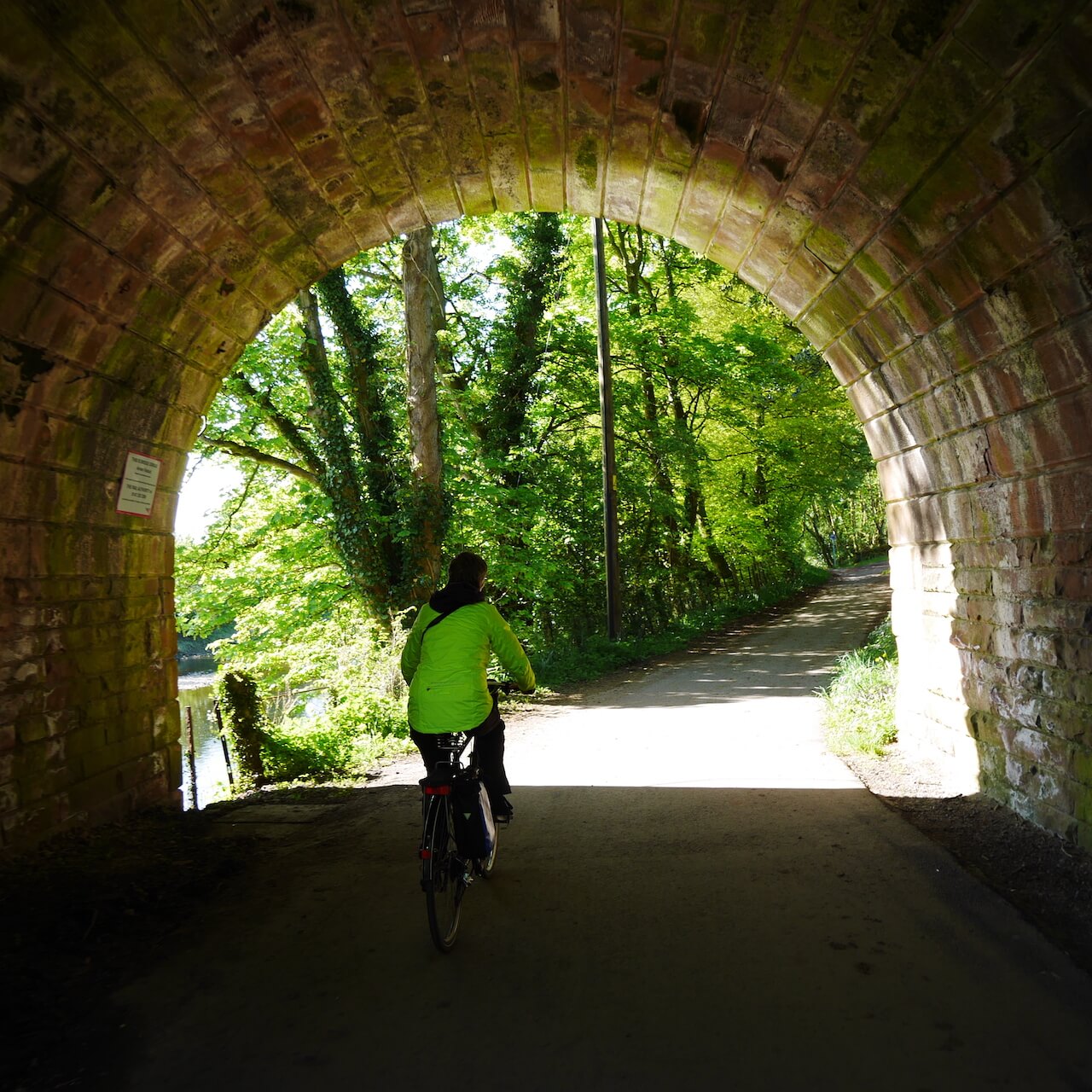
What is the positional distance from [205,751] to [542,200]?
1977 cm

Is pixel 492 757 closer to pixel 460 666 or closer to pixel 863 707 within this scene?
pixel 460 666

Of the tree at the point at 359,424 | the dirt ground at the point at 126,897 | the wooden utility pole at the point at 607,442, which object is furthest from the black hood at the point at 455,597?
the wooden utility pole at the point at 607,442

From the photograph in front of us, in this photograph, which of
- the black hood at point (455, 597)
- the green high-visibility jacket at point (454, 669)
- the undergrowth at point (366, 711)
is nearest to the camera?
the green high-visibility jacket at point (454, 669)

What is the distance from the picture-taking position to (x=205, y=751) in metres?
22.4

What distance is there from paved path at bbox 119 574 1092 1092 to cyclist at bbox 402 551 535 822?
2.69 ft

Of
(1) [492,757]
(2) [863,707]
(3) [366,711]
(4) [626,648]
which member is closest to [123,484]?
(1) [492,757]

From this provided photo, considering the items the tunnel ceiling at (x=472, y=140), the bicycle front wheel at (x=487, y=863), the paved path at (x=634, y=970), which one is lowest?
the paved path at (x=634, y=970)

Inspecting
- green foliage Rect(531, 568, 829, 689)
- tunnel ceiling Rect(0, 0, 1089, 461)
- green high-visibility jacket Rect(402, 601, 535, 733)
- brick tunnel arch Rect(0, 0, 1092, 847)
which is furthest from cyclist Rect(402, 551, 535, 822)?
green foliage Rect(531, 568, 829, 689)

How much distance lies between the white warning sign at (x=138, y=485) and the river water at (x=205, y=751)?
2165mm

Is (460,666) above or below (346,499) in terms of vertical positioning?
below

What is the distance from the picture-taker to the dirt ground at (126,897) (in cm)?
322

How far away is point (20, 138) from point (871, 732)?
7.48m

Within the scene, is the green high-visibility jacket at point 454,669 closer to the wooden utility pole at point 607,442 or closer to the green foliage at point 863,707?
the green foliage at point 863,707

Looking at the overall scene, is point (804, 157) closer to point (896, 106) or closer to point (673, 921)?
point (896, 106)
